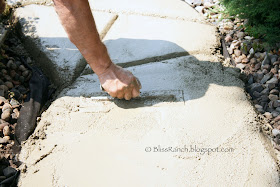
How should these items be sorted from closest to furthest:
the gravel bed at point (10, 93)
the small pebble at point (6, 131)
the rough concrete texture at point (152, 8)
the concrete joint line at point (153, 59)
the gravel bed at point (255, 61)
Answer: the gravel bed at point (10, 93), the small pebble at point (6, 131), the gravel bed at point (255, 61), the concrete joint line at point (153, 59), the rough concrete texture at point (152, 8)

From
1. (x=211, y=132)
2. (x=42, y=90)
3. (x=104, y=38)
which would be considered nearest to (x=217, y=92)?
(x=211, y=132)

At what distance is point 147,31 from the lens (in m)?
2.63

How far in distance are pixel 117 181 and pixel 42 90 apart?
1.17m

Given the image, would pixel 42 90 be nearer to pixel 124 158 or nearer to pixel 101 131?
pixel 101 131

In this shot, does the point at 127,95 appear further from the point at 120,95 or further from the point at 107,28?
the point at 107,28

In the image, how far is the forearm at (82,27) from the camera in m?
1.55

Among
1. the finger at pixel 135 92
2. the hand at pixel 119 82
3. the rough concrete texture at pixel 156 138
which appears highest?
the hand at pixel 119 82

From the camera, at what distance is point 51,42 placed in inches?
103

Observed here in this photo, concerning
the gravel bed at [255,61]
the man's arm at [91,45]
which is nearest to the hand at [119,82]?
the man's arm at [91,45]

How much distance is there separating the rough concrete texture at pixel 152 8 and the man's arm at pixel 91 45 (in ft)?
4.27

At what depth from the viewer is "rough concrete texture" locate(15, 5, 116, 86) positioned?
239 cm

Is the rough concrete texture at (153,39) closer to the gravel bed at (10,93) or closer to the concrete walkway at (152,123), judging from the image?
the concrete walkway at (152,123)

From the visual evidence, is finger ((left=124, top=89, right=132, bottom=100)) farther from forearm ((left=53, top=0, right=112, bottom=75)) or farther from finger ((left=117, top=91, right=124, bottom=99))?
forearm ((left=53, top=0, right=112, bottom=75))

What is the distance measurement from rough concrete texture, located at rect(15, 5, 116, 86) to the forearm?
2.22 feet
